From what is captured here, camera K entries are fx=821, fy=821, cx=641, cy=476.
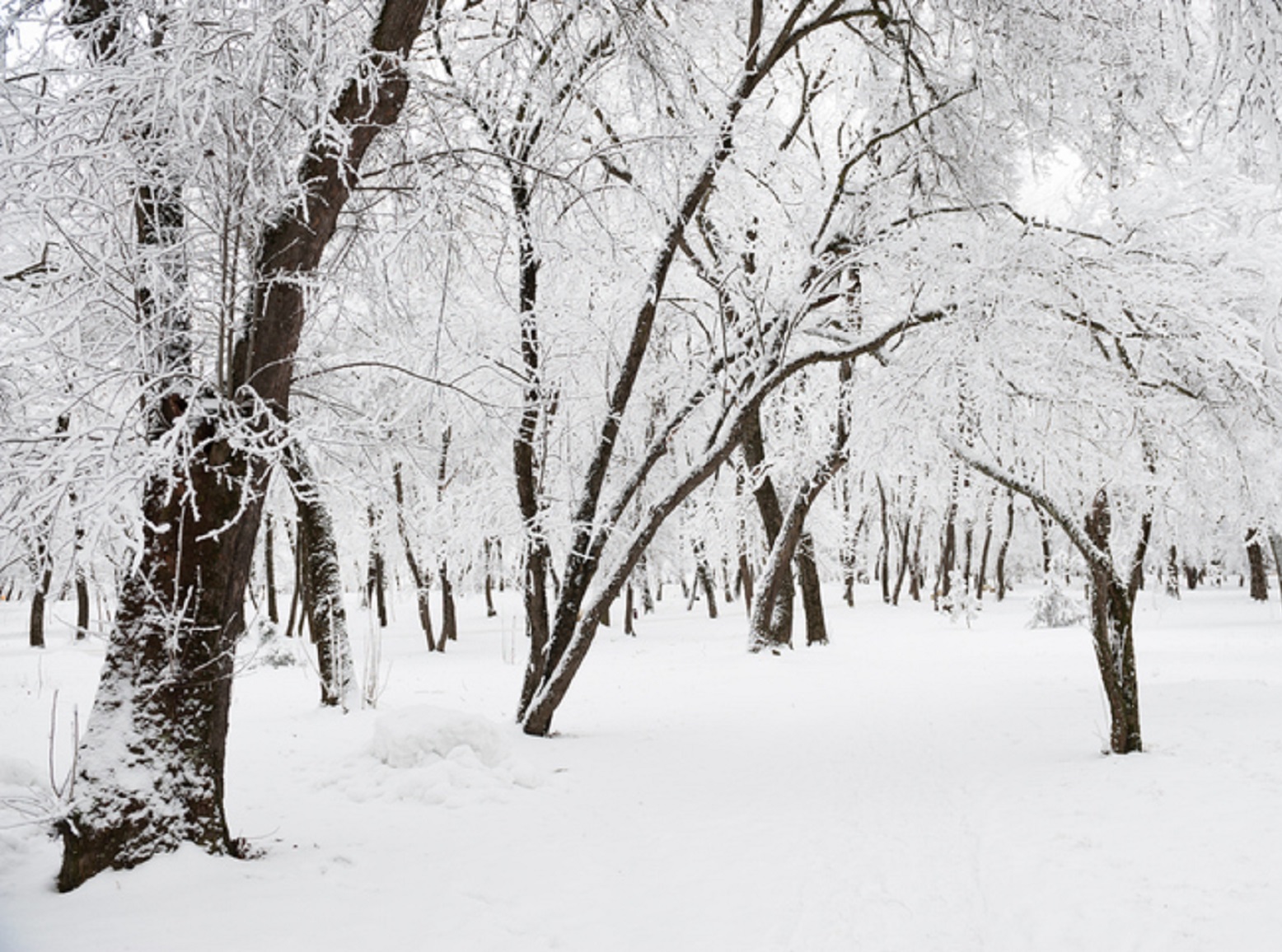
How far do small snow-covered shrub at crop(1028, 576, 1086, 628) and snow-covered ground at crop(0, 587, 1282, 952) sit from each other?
412 inches

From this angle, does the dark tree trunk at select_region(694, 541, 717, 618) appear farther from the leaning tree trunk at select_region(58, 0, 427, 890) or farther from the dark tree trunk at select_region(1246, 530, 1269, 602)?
the leaning tree trunk at select_region(58, 0, 427, 890)

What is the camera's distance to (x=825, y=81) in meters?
13.4

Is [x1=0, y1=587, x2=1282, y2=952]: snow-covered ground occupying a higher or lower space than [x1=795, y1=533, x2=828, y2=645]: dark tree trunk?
lower

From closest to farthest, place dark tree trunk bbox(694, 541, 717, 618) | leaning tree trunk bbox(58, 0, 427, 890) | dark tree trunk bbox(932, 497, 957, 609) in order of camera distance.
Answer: leaning tree trunk bbox(58, 0, 427, 890) → dark tree trunk bbox(694, 541, 717, 618) → dark tree trunk bbox(932, 497, 957, 609)

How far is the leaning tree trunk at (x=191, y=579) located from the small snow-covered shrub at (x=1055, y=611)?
2094 centimetres

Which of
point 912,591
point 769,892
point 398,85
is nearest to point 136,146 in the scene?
point 398,85

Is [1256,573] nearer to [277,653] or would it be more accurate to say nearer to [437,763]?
[277,653]

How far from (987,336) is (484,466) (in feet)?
38.7

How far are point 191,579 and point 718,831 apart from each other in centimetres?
348

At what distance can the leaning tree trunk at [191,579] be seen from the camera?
354 cm

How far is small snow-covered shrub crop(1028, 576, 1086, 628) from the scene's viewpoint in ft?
68.1

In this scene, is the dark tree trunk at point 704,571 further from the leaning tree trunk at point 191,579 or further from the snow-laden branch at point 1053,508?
the leaning tree trunk at point 191,579

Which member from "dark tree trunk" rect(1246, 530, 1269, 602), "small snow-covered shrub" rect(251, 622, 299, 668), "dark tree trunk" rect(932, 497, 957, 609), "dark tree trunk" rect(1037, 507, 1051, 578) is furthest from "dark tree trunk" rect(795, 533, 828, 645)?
"dark tree trunk" rect(1246, 530, 1269, 602)

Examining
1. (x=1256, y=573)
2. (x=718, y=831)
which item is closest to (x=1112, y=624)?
(x=718, y=831)
